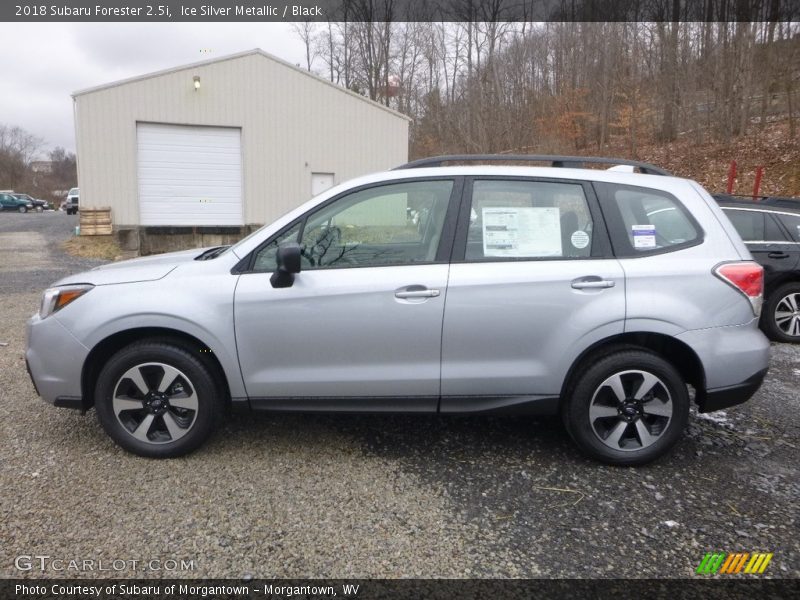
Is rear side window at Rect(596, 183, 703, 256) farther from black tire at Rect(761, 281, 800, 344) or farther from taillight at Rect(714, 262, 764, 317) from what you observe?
black tire at Rect(761, 281, 800, 344)

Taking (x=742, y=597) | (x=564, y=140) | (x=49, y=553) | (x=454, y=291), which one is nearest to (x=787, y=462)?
(x=742, y=597)

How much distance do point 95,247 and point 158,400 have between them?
14.4 m

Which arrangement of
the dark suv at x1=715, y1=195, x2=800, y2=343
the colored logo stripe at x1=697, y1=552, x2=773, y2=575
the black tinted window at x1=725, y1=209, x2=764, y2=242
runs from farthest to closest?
the black tinted window at x1=725, y1=209, x2=764, y2=242 < the dark suv at x1=715, y1=195, x2=800, y2=343 < the colored logo stripe at x1=697, y1=552, x2=773, y2=575

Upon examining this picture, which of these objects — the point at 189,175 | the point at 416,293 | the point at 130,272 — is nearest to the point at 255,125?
the point at 189,175

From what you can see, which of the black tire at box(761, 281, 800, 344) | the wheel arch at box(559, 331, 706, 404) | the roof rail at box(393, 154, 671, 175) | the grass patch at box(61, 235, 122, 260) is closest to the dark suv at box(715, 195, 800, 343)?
the black tire at box(761, 281, 800, 344)

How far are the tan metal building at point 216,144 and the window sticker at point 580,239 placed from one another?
15.4 meters

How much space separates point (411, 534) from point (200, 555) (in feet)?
3.21

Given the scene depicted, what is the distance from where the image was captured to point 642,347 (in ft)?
11.3

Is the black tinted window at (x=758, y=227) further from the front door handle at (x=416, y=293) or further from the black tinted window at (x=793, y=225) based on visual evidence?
the front door handle at (x=416, y=293)

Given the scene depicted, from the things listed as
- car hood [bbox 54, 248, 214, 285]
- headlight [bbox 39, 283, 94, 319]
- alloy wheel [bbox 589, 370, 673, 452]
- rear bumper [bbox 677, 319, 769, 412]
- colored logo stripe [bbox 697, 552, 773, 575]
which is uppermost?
car hood [bbox 54, 248, 214, 285]

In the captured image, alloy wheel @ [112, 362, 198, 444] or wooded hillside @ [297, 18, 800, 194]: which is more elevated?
wooded hillside @ [297, 18, 800, 194]

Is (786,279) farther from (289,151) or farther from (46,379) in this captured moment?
(289,151)

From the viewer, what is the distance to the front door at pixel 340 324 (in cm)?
332

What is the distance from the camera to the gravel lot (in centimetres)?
262
